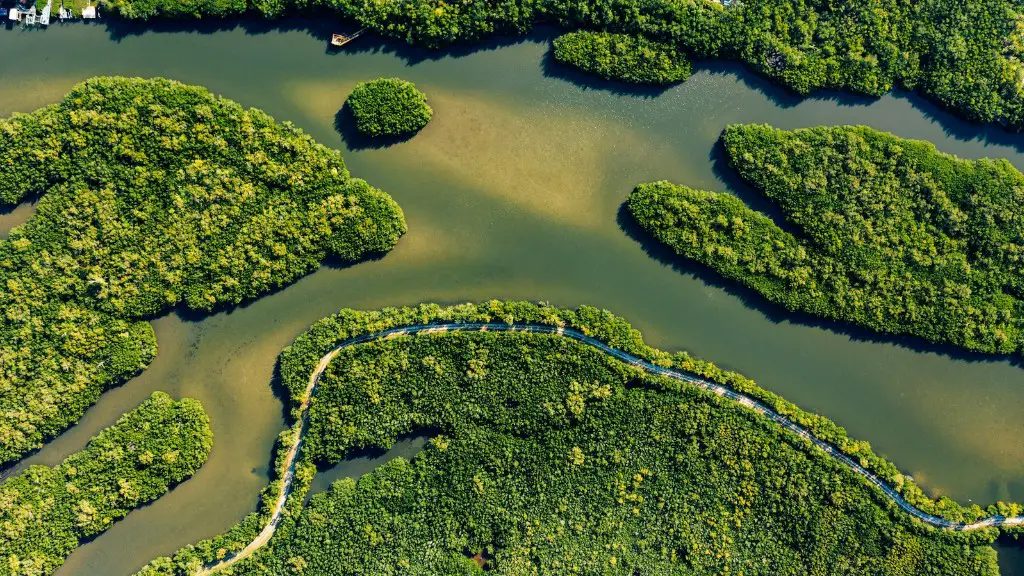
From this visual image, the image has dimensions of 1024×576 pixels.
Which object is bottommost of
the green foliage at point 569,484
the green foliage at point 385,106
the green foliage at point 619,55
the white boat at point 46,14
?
the green foliage at point 569,484

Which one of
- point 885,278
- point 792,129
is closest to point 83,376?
point 792,129

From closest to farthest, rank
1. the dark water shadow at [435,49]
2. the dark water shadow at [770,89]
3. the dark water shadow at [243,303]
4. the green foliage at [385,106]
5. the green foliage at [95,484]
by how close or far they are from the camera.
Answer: the green foliage at [95,484] < the green foliage at [385,106] < the dark water shadow at [243,303] < the dark water shadow at [435,49] < the dark water shadow at [770,89]

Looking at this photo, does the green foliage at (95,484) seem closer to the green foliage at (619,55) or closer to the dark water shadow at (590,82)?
the dark water shadow at (590,82)

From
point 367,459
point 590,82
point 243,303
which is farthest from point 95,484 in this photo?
point 590,82

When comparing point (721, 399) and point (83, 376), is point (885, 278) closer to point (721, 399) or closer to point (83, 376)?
point (721, 399)

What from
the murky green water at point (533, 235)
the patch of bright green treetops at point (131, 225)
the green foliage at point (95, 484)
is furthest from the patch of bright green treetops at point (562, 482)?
the patch of bright green treetops at point (131, 225)

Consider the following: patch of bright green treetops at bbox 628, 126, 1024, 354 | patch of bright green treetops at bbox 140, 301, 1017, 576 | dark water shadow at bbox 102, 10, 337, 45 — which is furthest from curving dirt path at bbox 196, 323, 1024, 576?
dark water shadow at bbox 102, 10, 337, 45
